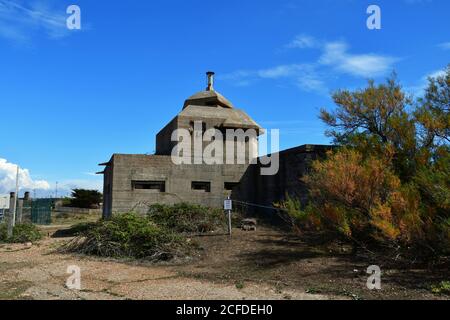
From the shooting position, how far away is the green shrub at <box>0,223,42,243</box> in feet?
54.1

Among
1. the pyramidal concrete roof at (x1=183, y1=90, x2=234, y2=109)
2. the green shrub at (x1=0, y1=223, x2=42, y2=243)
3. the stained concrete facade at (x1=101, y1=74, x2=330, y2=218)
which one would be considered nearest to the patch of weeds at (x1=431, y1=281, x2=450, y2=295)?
the stained concrete facade at (x1=101, y1=74, x2=330, y2=218)

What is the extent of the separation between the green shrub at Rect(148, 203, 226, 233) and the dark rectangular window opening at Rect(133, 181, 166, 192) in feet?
10.9

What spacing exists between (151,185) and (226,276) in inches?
456

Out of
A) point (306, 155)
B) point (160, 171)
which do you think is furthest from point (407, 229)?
point (160, 171)

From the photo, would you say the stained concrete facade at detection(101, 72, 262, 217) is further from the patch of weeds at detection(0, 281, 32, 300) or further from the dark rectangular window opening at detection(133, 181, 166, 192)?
the patch of weeds at detection(0, 281, 32, 300)

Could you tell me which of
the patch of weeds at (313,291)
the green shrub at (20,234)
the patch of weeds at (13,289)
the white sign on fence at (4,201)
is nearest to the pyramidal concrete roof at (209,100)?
the white sign on fence at (4,201)

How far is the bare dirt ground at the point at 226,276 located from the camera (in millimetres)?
7492

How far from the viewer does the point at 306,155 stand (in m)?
17.7

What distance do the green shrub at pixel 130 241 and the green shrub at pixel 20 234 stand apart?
4.17 m

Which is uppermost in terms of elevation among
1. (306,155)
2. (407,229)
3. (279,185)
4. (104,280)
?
(306,155)

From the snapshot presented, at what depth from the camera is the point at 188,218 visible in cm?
1606
